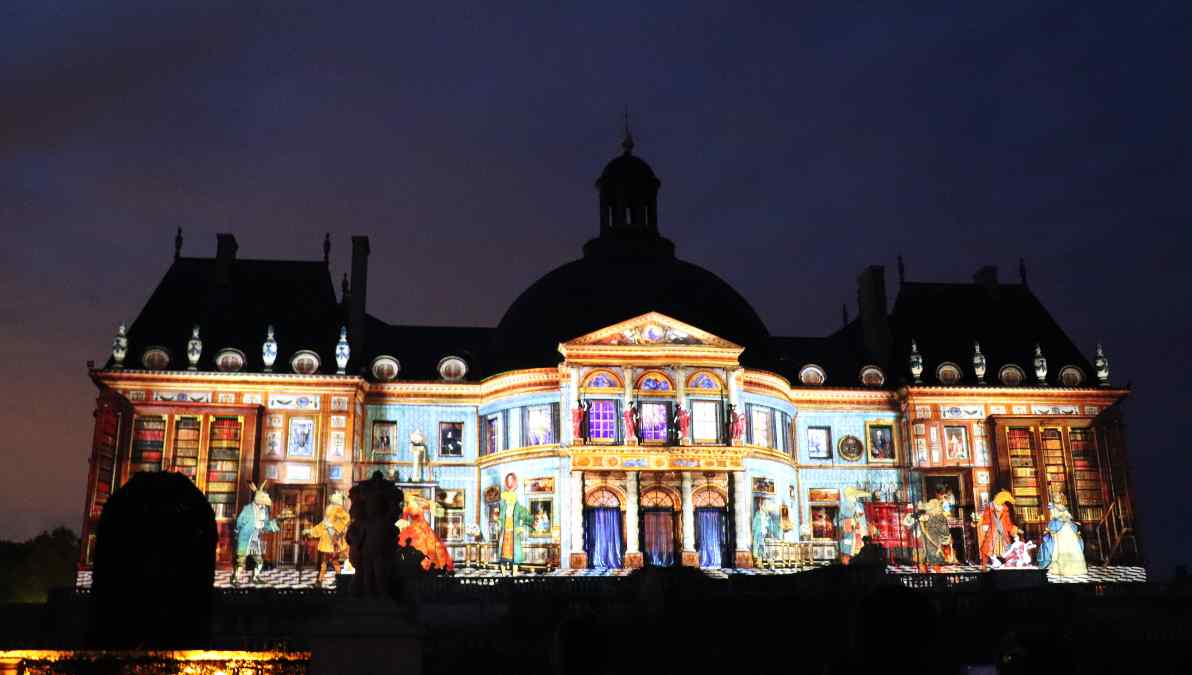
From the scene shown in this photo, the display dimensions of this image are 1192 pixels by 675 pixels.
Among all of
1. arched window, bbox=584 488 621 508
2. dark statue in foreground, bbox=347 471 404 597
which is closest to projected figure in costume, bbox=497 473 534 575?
arched window, bbox=584 488 621 508

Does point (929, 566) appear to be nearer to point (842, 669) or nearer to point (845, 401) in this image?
point (845, 401)

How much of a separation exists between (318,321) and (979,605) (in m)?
31.0

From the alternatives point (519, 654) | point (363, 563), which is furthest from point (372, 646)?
point (519, 654)

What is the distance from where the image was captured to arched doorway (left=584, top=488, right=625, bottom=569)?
42.0 m

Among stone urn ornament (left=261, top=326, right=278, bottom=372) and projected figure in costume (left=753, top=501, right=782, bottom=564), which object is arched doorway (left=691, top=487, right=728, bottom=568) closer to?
projected figure in costume (left=753, top=501, right=782, bottom=564)

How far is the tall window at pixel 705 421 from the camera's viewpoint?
141 feet

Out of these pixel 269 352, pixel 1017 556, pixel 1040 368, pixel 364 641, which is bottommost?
pixel 364 641

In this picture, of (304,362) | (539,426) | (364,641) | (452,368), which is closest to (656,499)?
(539,426)

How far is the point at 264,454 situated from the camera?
4378cm

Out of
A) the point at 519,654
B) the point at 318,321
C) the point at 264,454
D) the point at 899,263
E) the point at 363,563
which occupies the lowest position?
the point at 519,654

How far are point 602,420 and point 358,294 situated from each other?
13582 mm

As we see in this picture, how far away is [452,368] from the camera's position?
1871 inches

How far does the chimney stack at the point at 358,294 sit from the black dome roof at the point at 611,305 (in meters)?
6.11

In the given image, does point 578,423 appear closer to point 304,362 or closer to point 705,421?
point 705,421
